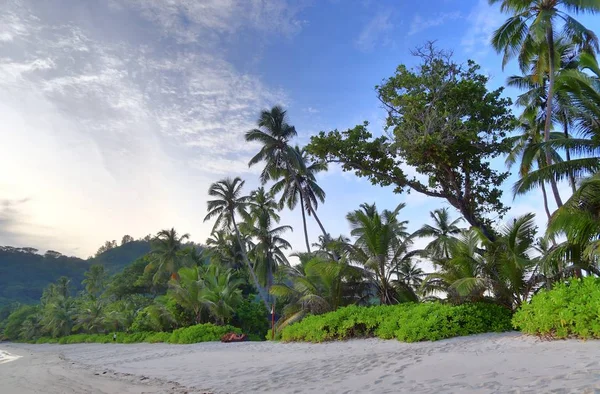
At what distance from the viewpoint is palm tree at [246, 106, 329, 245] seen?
25359 mm

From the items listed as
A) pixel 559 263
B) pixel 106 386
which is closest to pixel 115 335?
pixel 106 386

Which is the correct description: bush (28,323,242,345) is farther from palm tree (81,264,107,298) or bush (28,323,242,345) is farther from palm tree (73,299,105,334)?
palm tree (81,264,107,298)

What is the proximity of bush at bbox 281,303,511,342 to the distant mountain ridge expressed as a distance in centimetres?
9558

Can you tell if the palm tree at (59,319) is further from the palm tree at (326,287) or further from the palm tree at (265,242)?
the palm tree at (326,287)

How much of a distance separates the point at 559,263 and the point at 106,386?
11.9 metres

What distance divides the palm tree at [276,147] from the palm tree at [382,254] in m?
8.63

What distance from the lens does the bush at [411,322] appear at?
417 inches

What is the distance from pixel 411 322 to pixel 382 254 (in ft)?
18.1

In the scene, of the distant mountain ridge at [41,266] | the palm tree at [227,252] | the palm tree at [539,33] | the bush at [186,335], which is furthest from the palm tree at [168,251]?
the distant mountain ridge at [41,266]

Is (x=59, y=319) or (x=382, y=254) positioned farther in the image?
(x=59, y=319)

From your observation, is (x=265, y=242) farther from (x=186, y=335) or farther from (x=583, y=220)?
(x=583, y=220)

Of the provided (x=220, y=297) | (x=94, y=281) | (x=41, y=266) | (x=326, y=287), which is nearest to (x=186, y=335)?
(x=220, y=297)

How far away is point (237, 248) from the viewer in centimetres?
3703

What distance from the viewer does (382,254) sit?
16.3 m
